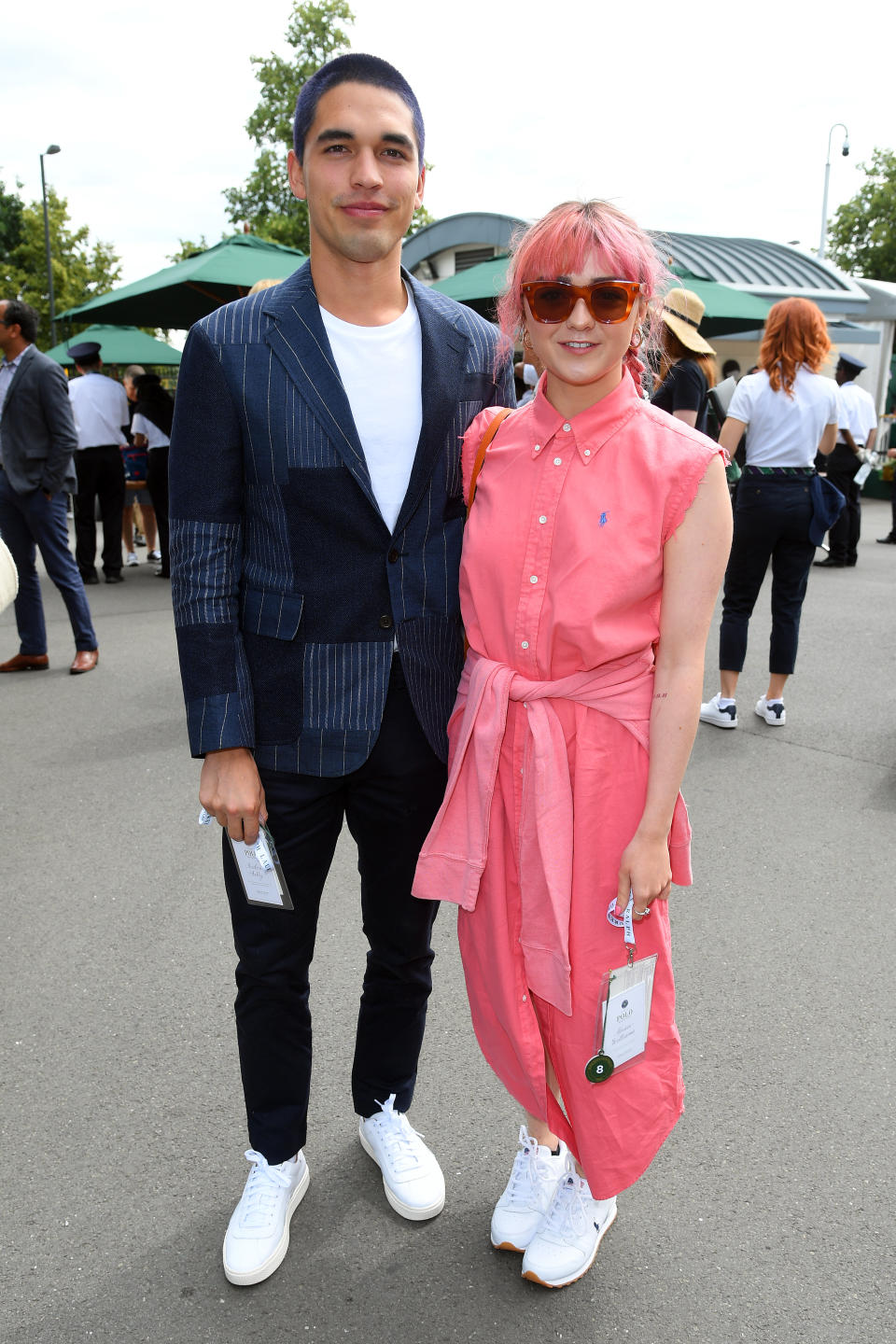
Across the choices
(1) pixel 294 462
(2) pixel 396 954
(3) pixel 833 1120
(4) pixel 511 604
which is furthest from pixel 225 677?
(3) pixel 833 1120

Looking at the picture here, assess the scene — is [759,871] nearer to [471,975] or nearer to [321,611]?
[471,975]

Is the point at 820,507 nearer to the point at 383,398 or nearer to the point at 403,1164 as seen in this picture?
the point at 383,398

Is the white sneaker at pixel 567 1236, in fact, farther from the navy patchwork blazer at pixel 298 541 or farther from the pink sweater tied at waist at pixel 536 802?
the navy patchwork blazer at pixel 298 541

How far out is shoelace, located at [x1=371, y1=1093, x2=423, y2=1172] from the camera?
7.53 feet

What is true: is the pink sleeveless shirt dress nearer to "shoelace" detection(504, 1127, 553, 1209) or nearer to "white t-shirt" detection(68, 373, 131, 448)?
"shoelace" detection(504, 1127, 553, 1209)

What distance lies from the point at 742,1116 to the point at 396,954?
98 centimetres

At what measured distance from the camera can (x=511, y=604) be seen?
73.0 inches

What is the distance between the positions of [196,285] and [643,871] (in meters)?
8.88

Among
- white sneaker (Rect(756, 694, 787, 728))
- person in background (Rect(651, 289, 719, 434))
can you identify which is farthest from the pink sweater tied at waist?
white sneaker (Rect(756, 694, 787, 728))

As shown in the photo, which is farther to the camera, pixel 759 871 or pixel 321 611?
pixel 759 871

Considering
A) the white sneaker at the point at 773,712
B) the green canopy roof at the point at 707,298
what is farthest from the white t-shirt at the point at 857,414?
the white sneaker at the point at 773,712

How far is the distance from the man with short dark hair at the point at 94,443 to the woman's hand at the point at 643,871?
28.9 ft

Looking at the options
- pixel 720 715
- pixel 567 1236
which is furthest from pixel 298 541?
pixel 720 715

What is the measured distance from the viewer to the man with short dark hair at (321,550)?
1836 mm
